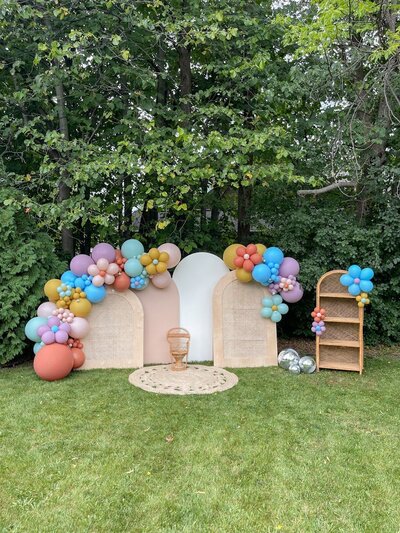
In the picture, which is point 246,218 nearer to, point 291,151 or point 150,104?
point 291,151

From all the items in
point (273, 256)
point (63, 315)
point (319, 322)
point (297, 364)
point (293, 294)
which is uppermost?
point (273, 256)

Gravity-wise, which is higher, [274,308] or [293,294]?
[293,294]

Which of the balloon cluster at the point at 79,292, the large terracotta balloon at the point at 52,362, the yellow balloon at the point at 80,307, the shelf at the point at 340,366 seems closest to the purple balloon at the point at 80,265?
the balloon cluster at the point at 79,292

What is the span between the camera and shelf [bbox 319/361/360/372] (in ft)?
16.1

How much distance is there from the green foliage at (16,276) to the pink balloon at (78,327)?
1.94 feet

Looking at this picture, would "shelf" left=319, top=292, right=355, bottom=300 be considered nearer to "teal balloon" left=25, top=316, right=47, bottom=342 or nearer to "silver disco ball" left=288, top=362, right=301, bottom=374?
"silver disco ball" left=288, top=362, right=301, bottom=374

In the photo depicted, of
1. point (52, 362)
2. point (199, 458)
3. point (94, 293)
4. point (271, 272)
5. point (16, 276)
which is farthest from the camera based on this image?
point (271, 272)

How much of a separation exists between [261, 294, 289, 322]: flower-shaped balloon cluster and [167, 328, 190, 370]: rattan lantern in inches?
40.6

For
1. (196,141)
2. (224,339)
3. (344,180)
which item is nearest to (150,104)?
(196,141)

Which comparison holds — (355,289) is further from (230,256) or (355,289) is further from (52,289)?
(52,289)

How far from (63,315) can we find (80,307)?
211 millimetres

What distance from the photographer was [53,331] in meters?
4.59

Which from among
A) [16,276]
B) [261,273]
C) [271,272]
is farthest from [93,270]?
[271,272]

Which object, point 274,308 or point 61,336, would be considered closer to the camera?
point 61,336
